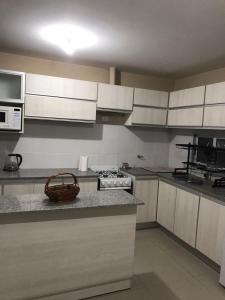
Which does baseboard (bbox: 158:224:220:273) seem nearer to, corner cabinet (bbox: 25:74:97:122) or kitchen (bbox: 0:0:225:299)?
kitchen (bbox: 0:0:225:299)

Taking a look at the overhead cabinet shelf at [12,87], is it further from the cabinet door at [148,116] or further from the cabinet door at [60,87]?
the cabinet door at [148,116]

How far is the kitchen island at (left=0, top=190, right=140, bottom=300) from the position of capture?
1884mm

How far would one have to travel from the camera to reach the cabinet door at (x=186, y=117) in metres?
3.41

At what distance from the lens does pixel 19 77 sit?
3.21m

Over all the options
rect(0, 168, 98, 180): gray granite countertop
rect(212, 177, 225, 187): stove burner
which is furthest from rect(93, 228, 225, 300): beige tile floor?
rect(0, 168, 98, 180): gray granite countertop

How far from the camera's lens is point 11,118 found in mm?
3160

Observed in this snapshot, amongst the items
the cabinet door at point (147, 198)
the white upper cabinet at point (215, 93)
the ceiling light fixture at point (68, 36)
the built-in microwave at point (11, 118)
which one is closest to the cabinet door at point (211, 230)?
the cabinet door at point (147, 198)

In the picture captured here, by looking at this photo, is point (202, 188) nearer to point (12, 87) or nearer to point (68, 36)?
point (68, 36)

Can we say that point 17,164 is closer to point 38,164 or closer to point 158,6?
point 38,164

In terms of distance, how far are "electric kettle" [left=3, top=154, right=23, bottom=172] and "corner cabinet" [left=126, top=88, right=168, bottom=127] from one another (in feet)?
5.84

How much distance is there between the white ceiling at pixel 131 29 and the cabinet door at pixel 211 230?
1.78 metres

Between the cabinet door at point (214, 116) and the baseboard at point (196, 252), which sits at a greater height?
the cabinet door at point (214, 116)

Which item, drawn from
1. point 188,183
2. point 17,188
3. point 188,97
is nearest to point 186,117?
point 188,97

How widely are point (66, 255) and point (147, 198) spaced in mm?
1942
